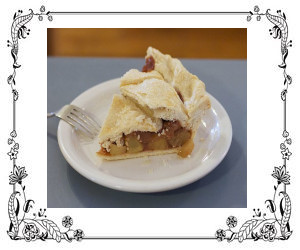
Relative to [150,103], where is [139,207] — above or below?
below

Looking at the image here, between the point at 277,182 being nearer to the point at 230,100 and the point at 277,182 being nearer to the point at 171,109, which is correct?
the point at 171,109

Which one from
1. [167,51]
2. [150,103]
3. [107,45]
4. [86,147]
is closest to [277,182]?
[150,103]

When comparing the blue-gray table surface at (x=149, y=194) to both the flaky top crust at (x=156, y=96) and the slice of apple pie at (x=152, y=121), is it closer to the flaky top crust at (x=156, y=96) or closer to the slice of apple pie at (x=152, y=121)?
the slice of apple pie at (x=152, y=121)

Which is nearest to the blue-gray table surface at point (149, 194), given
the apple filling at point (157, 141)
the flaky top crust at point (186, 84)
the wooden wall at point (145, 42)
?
the apple filling at point (157, 141)

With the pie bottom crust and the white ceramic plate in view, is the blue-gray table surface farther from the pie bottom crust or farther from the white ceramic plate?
the pie bottom crust

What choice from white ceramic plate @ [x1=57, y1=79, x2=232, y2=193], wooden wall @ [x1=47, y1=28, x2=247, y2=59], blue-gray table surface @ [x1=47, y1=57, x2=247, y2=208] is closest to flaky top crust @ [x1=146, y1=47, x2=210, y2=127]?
white ceramic plate @ [x1=57, y1=79, x2=232, y2=193]

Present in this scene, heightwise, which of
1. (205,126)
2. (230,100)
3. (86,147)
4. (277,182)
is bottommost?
(277,182)
